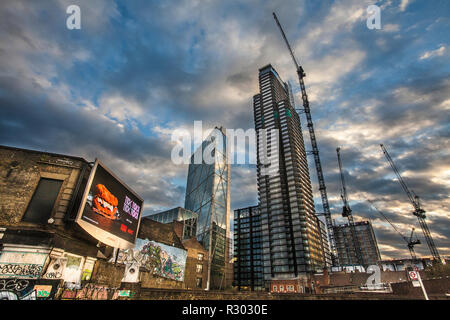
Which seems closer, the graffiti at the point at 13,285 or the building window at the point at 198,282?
the graffiti at the point at 13,285

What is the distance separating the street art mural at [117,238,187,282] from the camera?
96.6 feet

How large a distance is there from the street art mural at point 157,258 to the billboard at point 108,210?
7.60 metres

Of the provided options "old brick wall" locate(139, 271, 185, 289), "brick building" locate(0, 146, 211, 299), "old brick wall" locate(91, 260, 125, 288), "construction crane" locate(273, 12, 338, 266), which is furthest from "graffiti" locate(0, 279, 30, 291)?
"construction crane" locate(273, 12, 338, 266)

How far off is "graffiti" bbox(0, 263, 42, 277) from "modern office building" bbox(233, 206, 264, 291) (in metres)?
119

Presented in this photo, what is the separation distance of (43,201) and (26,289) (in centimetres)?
783

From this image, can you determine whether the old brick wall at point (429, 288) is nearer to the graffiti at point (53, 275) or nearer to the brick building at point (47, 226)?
the brick building at point (47, 226)

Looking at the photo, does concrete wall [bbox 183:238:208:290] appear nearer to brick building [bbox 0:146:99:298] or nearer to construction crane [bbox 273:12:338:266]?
brick building [bbox 0:146:99:298]

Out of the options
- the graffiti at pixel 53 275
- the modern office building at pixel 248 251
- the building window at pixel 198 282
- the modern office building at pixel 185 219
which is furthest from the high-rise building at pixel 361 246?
the graffiti at pixel 53 275

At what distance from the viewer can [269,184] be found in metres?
117

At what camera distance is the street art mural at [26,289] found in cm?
985

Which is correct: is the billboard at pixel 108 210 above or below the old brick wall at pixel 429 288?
above
